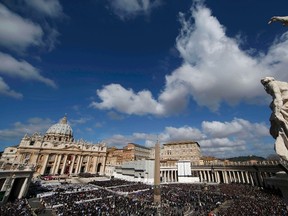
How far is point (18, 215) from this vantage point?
17.3 metres

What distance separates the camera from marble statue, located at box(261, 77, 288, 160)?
17.4 ft

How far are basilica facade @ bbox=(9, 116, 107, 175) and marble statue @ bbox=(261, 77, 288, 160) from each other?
258 feet

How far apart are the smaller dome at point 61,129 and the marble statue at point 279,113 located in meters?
116

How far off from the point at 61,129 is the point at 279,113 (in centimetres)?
11832

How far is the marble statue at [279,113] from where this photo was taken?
529cm

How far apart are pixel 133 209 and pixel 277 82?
74.3ft

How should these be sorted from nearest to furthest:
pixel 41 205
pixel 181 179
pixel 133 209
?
pixel 133 209 → pixel 41 205 → pixel 181 179

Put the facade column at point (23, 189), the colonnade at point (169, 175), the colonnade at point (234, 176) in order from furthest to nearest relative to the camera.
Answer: the colonnade at point (169, 175) < the colonnade at point (234, 176) < the facade column at point (23, 189)

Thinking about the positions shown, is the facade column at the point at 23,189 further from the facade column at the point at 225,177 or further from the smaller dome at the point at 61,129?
the smaller dome at the point at 61,129

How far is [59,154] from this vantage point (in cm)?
8412

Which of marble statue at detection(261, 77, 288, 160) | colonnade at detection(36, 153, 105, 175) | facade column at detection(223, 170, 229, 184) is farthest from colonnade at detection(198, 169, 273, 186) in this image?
colonnade at detection(36, 153, 105, 175)

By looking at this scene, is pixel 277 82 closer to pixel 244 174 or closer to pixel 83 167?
pixel 244 174

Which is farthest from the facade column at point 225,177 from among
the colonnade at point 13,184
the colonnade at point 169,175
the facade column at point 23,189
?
the facade column at point 23,189

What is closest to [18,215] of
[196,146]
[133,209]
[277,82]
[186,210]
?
[133,209]
